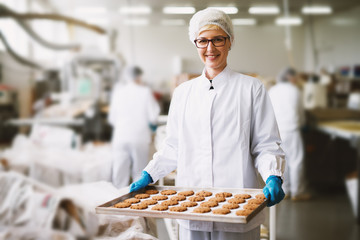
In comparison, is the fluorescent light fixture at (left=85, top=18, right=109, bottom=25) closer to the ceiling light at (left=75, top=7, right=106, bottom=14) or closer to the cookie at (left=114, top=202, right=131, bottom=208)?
the ceiling light at (left=75, top=7, right=106, bottom=14)

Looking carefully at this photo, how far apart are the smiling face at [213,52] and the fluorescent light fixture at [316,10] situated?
3.37 m

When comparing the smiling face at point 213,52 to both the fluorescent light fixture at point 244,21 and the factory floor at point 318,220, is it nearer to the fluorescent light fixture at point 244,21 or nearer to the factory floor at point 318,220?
the fluorescent light fixture at point 244,21

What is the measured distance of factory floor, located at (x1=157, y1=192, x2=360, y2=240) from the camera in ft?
8.68

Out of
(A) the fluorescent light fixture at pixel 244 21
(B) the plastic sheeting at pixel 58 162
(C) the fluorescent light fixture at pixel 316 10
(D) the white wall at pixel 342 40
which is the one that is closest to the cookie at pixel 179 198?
(B) the plastic sheeting at pixel 58 162

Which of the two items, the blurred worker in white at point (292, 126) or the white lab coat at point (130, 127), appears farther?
the blurred worker in white at point (292, 126)

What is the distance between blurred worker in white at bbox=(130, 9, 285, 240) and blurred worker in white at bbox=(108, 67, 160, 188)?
220 millimetres

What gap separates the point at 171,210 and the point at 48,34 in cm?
76

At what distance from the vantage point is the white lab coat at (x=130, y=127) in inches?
55.1

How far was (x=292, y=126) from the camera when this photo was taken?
322cm

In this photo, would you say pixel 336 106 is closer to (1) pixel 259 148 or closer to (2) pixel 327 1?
(2) pixel 327 1

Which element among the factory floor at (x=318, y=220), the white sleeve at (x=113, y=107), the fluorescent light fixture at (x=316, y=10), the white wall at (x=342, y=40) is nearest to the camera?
the white sleeve at (x=113, y=107)

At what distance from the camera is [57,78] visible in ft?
4.35

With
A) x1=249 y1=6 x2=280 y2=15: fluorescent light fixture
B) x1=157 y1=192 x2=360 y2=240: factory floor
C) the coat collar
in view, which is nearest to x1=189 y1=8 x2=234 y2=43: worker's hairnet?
the coat collar

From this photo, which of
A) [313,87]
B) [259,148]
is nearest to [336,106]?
[313,87]
